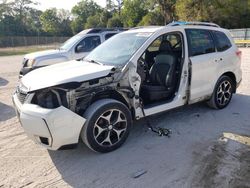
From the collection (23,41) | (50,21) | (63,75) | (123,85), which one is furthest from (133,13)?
(63,75)

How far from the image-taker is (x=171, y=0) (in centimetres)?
4750

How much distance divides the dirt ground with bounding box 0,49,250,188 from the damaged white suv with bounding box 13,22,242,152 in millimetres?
333

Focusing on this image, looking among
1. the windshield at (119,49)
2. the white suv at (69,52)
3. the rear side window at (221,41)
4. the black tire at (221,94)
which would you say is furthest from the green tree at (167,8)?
the windshield at (119,49)

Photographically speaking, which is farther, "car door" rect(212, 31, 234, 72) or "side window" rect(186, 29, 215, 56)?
"car door" rect(212, 31, 234, 72)

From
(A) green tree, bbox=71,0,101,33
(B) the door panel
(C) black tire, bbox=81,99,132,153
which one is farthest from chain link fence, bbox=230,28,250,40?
(A) green tree, bbox=71,0,101,33

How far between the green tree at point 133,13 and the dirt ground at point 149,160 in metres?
56.3

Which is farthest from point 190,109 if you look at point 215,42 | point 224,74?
point 215,42

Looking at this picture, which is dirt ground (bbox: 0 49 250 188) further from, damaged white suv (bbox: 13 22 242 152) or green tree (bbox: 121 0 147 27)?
green tree (bbox: 121 0 147 27)

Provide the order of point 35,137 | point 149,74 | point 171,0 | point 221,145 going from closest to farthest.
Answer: point 35,137
point 221,145
point 149,74
point 171,0

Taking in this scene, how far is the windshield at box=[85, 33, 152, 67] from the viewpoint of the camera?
4.77 m

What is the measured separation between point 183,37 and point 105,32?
5993 mm

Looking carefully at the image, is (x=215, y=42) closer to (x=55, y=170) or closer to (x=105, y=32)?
(x=55, y=170)

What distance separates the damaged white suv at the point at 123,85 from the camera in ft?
12.8

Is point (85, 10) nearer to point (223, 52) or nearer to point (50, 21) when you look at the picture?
point (50, 21)
